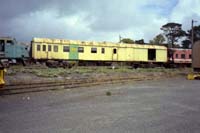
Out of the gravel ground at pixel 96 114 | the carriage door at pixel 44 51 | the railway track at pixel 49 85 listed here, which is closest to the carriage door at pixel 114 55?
the carriage door at pixel 44 51

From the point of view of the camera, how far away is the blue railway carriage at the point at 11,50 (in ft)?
97.7

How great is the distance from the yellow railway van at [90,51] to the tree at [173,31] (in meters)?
57.7

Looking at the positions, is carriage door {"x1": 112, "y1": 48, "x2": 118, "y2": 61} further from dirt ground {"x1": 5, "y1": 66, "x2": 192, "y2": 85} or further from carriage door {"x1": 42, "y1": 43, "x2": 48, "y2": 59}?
dirt ground {"x1": 5, "y1": 66, "x2": 192, "y2": 85}

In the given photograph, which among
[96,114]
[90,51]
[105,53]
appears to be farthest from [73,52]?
[96,114]

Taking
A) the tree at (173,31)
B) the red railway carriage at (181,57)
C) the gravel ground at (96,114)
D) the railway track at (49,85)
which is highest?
the tree at (173,31)

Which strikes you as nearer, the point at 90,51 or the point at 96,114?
the point at 96,114

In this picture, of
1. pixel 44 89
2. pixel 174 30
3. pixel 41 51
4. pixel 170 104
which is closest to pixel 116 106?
pixel 170 104

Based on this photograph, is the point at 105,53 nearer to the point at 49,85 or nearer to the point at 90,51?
the point at 90,51

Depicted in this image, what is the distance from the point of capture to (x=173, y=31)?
Answer: 97.3m

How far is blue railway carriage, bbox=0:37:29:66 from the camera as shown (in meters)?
29.8

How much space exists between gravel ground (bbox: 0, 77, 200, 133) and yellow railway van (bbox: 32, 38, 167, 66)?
2124 cm

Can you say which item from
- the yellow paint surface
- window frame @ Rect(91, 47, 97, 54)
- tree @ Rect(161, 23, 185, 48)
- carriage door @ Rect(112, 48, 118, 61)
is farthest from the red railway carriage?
tree @ Rect(161, 23, 185, 48)

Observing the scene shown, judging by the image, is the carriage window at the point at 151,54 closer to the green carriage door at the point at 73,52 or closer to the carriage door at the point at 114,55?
the carriage door at the point at 114,55

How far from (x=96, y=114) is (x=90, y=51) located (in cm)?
2701
